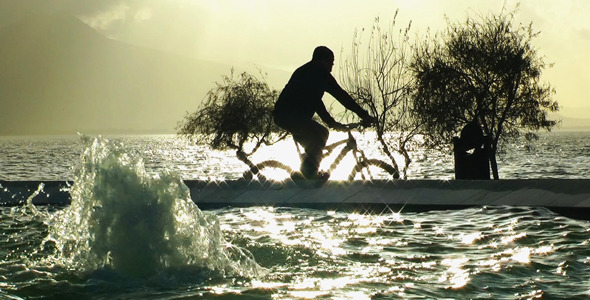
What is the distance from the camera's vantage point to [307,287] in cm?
554

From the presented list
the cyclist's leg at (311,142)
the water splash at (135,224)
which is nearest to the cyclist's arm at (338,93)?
the cyclist's leg at (311,142)

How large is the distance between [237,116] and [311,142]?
4105cm

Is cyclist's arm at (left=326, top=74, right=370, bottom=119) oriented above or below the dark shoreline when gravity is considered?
above

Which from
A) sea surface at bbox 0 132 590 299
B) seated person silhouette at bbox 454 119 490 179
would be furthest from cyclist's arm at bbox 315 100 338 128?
sea surface at bbox 0 132 590 299

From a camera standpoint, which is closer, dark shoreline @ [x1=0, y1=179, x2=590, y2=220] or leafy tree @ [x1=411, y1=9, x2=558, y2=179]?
dark shoreline @ [x1=0, y1=179, x2=590, y2=220]

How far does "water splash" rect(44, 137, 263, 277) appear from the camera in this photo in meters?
6.12

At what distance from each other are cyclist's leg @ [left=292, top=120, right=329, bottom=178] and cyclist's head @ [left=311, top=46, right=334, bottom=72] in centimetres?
86

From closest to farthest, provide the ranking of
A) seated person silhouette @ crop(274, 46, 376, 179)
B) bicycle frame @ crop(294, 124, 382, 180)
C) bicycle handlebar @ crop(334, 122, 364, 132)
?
seated person silhouette @ crop(274, 46, 376, 179) < bicycle handlebar @ crop(334, 122, 364, 132) < bicycle frame @ crop(294, 124, 382, 180)

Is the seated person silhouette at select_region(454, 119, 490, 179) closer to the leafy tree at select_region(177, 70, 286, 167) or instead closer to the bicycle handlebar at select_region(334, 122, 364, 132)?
the bicycle handlebar at select_region(334, 122, 364, 132)

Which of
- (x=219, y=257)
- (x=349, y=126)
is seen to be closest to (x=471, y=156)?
(x=349, y=126)

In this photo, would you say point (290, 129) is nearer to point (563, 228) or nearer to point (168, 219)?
point (563, 228)

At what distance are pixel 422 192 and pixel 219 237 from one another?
4492mm

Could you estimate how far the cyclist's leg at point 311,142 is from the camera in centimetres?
1108

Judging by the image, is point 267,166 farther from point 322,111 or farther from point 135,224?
point 135,224
